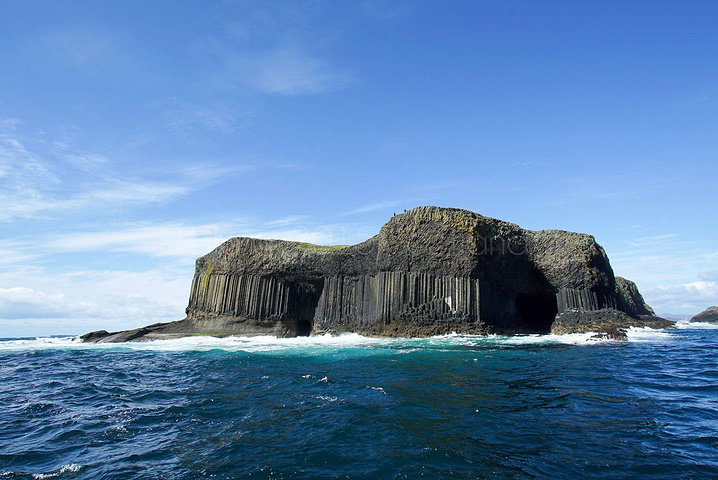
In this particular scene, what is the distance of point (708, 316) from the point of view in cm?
7519

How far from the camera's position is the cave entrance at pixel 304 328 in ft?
138

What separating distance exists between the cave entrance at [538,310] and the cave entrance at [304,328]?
787 inches

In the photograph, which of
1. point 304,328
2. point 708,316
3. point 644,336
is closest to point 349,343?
point 304,328

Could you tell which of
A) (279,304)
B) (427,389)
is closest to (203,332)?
(279,304)

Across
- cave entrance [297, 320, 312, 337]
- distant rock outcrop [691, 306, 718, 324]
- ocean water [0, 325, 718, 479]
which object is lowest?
ocean water [0, 325, 718, 479]

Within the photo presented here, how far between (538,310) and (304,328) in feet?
76.2

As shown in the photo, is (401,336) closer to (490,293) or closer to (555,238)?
(490,293)

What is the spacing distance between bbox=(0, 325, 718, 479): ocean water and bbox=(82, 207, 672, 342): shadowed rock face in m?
15.9

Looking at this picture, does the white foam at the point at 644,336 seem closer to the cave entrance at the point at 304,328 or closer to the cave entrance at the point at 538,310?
the cave entrance at the point at 538,310

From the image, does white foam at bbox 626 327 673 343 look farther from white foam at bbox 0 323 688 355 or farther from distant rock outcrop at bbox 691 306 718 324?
distant rock outcrop at bbox 691 306 718 324

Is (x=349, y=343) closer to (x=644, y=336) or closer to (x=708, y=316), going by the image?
(x=644, y=336)

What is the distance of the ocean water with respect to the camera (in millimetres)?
7109

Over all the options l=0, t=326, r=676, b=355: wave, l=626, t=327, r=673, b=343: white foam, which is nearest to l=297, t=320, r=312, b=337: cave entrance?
l=0, t=326, r=676, b=355: wave

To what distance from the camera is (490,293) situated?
3534 cm
